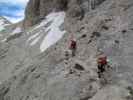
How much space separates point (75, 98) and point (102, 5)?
1530 centimetres

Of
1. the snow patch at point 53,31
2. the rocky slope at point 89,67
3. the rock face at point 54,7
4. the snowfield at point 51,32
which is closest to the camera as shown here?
the rocky slope at point 89,67

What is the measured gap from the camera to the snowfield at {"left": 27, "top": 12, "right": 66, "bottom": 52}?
42.0 meters

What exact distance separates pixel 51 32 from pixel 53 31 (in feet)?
1.32

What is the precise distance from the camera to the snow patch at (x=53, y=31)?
137 ft

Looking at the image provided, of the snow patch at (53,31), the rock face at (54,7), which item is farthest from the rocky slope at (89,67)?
the snow patch at (53,31)

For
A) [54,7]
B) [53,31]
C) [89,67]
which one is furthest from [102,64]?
[54,7]

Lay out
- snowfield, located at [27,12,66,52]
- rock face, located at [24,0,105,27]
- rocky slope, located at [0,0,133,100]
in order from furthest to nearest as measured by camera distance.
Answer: snowfield, located at [27,12,66,52], rock face, located at [24,0,105,27], rocky slope, located at [0,0,133,100]

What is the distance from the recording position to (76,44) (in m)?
28.6

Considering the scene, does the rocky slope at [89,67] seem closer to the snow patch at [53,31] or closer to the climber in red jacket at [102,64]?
the climber in red jacket at [102,64]

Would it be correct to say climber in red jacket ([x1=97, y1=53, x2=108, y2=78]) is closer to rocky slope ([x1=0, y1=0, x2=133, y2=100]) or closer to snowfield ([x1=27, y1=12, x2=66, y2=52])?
rocky slope ([x1=0, y1=0, x2=133, y2=100])

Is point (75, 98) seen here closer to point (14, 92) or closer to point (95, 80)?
point (95, 80)

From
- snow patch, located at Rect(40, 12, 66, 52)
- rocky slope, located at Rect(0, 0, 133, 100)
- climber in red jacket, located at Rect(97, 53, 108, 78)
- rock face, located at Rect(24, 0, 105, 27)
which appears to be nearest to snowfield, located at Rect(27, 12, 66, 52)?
snow patch, located at Rect(40, 12, 66, 52)

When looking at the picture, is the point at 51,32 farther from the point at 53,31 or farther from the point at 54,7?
the point at 54,7

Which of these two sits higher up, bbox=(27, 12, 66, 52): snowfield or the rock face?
the rock face
